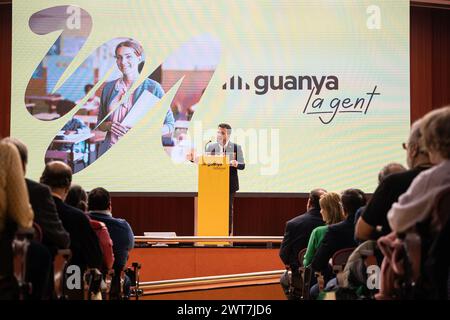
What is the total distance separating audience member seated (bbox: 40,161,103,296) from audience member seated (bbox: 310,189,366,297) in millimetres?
1296

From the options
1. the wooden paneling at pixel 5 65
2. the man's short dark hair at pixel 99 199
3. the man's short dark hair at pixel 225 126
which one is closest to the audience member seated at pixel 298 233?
the man's short dark hair at pixel 99 199

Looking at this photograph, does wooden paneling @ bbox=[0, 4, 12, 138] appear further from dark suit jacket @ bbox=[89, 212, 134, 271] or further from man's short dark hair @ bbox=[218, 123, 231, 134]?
dark suit jacket @ bbox=[89, 212, 134, 271]

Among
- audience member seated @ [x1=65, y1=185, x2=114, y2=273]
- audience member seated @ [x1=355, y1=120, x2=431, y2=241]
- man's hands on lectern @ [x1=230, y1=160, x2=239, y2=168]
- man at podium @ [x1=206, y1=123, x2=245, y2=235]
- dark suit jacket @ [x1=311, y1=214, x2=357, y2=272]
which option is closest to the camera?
audience member seated @ [x1=355, y1=120, x2=431, y2=241]

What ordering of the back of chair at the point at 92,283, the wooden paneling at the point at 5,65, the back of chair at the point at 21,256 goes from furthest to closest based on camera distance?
1. the wooden paneling at the point at 5,65
2. the back of chair at the point at 92,283
3. the back of chair at the point at 21,256

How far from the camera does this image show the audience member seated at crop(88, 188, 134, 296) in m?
4.91

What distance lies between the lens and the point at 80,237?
3934 millimetres

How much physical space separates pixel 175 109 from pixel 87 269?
17.1 feet

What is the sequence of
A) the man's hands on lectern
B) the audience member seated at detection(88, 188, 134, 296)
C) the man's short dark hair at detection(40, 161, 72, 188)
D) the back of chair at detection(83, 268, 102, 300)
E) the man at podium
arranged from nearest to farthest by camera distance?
the man's short dark hair at detection(40, 161, 72, 188) < the back of chair at detection(83, 268, 102, 300) < the audience member seated at detection(88, 188, 134, 296) < the man's hands on lectern < the man at podium

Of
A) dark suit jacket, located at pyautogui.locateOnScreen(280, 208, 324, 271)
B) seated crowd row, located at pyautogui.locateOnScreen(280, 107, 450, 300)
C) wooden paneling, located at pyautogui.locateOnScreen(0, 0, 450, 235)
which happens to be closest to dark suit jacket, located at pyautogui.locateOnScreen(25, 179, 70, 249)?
seated crowd row, located at pyautogui.locateOnScreen(280, 107, 450, 300)

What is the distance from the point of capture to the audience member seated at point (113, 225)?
193 inches

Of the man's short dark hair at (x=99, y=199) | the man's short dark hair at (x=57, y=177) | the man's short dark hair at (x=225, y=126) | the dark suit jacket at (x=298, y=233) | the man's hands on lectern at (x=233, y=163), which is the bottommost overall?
the dark suit jacket at (x=298, y=233)

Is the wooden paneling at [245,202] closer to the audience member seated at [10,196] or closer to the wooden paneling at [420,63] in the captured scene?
the wooden paneling at [420,63]

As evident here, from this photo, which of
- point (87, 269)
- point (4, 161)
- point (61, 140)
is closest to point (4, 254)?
point (4, 161)

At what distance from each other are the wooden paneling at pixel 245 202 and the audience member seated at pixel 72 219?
19.5 feet
